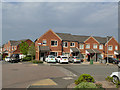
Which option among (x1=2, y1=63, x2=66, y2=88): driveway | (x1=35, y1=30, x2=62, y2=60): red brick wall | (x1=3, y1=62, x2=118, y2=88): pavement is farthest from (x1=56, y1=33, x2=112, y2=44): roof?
Result: (x1=2, y1=63, x2=66, y2=88): driveway

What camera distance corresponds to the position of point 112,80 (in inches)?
372

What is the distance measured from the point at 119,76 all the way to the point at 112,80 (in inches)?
22.4

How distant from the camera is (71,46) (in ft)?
118

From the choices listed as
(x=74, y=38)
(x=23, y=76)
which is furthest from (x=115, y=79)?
(x=74, y=38)

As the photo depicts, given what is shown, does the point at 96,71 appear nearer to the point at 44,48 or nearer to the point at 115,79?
the point at 115,79

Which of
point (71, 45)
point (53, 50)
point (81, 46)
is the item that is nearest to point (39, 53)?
point (53, 50)

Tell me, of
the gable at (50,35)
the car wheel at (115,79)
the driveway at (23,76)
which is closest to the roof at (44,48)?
the gable at (50,35)

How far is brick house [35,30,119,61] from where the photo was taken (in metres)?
32.8

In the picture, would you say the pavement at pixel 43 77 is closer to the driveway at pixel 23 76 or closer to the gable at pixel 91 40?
the driveway at pixel 23 76

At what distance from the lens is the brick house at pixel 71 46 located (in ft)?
107

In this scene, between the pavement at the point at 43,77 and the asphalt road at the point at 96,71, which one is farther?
the asphalt road at the point at 96,71

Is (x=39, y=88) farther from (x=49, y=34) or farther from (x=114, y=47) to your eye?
(x=114, y=47)

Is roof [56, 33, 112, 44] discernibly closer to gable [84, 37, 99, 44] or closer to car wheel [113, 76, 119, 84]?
gable [84, 37, 99, 44]

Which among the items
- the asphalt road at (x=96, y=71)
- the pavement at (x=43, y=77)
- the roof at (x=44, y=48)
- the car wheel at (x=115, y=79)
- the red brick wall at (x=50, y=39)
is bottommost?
the asphalt road at (x=96, y=71)
